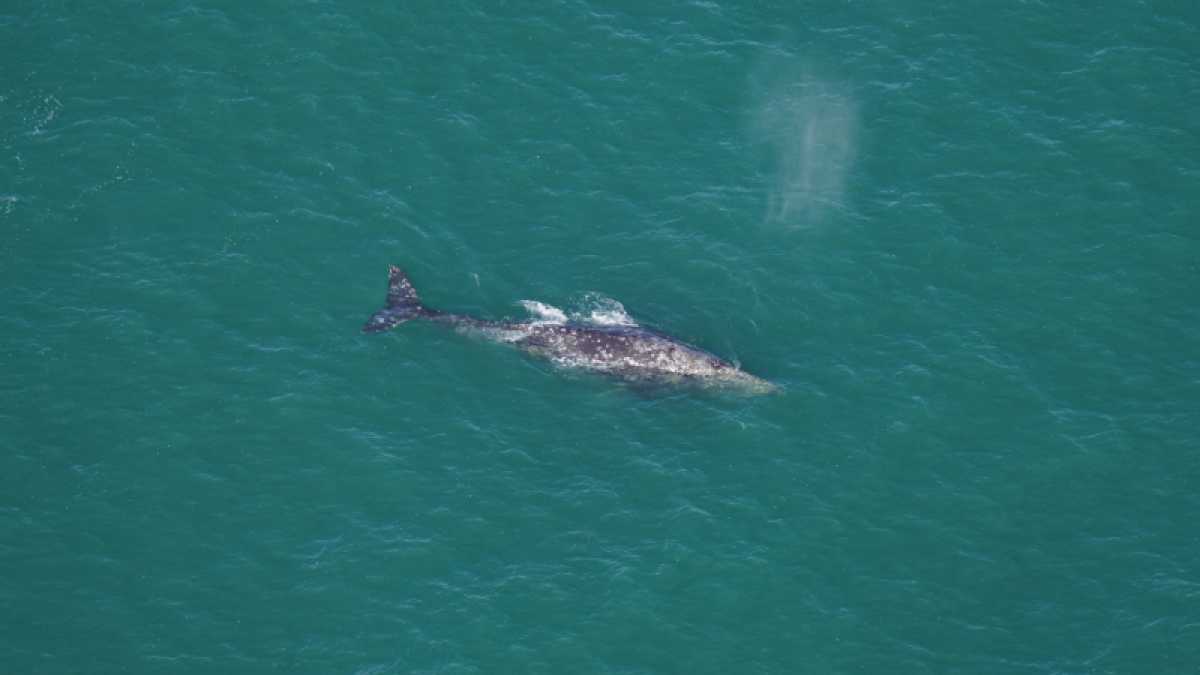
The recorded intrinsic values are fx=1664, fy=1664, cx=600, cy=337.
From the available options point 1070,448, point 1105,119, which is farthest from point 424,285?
point 1105,119

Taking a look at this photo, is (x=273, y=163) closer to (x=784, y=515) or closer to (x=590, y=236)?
(x=590, y=236)

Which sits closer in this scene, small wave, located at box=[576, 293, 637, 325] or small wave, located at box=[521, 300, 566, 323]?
small wave, located at box=[521, 300, 566, 323]

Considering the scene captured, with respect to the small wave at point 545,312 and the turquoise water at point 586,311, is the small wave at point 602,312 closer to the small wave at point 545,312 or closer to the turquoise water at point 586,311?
the turquoise water at point 586,311

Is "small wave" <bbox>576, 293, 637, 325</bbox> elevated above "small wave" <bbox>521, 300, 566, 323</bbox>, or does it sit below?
above

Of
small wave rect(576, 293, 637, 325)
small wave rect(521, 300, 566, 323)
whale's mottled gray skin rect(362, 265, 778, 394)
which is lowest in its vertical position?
whale's mottled gray skin rect(362, 265, 778, 394)

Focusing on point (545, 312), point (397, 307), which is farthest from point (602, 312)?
point (397, 307)

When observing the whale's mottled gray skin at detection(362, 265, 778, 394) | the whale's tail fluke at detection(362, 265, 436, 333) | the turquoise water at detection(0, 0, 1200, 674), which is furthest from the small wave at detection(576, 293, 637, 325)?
the whale's tail fluke at detection(362, 265, 436, 333)

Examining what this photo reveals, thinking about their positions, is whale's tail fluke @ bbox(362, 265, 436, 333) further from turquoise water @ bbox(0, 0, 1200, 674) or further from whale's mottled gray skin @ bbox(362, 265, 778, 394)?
turquoise water @ bbox(0, 0, 1200, 674)
